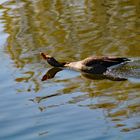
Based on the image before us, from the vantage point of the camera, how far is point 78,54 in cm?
1298

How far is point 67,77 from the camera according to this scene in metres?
11.3

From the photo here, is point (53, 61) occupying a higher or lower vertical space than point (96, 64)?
lower

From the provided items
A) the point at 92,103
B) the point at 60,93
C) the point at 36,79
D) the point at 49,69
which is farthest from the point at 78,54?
the point at 92,103

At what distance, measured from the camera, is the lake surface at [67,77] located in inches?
321

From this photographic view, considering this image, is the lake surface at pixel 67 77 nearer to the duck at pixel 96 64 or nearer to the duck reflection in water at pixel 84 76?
the duck reflection in water at pixel 84 76

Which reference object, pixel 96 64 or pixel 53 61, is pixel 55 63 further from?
pixel 96 64

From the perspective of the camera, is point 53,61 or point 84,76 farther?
point 53,61

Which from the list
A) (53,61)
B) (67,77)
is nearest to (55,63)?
(53,61)

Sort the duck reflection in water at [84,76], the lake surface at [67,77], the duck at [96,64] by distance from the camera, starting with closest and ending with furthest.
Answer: the lake surface at [67,77], the duck reflection in water at [84,76], the duck at [96,64]

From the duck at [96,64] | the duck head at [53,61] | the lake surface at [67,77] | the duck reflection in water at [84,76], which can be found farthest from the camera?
the duck head at [53,61]

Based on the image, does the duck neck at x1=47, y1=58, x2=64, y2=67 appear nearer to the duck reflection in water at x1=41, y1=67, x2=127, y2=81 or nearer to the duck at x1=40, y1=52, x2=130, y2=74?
the duck reflection in water at x1=41, y1=67, x2=127, y2=81

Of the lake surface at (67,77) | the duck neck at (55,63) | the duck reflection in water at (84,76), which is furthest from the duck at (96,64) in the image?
the duck neck at (55,63)

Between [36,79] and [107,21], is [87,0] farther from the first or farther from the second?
[36,79]

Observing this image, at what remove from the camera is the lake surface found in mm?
8156
